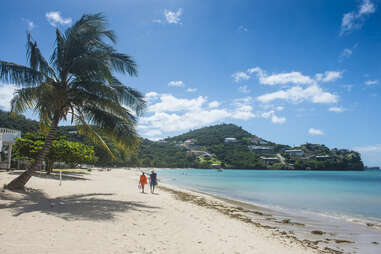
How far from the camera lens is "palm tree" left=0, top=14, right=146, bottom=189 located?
28.2 feet

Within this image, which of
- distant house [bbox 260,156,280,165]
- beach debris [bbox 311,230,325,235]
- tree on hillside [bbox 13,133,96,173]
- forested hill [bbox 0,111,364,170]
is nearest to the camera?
beach debris [bbox 311,230,325,235]

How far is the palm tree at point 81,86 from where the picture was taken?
861 cm

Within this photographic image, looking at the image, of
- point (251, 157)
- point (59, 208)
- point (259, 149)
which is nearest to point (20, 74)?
point (59, 208)

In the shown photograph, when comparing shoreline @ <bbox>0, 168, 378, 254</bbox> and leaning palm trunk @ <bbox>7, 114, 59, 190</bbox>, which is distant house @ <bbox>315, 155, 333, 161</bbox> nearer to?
shoreline @ <bbox>0, 168, 378, 254</bbox>

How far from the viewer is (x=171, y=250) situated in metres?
4.70

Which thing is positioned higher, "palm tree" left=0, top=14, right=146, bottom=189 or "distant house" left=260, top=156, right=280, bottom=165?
"palm tree" left=0, top=14, right=146, bottom=189

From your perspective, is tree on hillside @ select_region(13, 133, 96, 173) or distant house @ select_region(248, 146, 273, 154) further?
distant house @ select_region(248, 146, 273, 154)

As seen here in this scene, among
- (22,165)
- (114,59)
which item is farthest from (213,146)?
(114,59)

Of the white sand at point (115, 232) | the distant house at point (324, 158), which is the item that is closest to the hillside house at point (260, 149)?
the distant house at point (324, 158)

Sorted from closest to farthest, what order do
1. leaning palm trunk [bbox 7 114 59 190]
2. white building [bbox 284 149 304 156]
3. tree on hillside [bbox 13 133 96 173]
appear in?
leaning palm trunk [bbox 7 114 59 190]
tree on hillside [bbox 13 133 96 173]
white building [bbox 284 149 304 156]

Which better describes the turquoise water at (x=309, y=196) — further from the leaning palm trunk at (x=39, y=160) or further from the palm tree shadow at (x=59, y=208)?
the leaning palm trunk at (x=39, y=160)

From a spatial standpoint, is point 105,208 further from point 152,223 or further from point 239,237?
point 239,237

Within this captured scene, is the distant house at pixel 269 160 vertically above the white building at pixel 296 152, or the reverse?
the white building at pixel 296 152

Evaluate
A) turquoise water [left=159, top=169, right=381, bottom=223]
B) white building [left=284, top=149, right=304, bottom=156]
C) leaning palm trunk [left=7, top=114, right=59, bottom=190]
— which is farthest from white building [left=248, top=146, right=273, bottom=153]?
leaning palm trunk [left=7, top=114, right=59, bottom=190]
